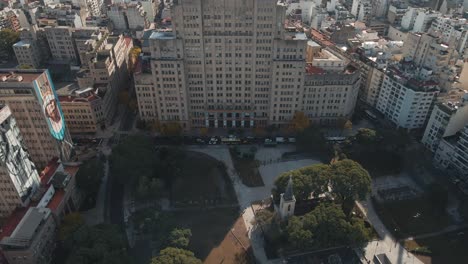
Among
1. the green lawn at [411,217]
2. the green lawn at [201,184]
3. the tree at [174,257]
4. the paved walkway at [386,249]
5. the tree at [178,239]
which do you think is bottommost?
the paved walkway at [386,249]

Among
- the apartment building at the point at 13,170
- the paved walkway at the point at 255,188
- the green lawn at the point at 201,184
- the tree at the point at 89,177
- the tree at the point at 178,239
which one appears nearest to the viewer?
the apartment building at the point at 13,170

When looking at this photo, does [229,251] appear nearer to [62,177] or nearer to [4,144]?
[62,177]

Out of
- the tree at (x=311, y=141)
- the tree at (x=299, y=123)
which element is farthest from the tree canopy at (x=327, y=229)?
the tree at (x=299, y=123)

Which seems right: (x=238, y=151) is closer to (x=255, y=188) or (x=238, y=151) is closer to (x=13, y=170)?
(x=255, y=188)

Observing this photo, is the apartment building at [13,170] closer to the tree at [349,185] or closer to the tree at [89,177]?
the tree at [89,177]

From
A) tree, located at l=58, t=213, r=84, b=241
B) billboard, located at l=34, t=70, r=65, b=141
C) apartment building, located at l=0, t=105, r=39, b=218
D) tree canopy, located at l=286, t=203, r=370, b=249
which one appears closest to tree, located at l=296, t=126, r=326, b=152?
tree canopy, located at l=286, t=203, r=370, b=249
